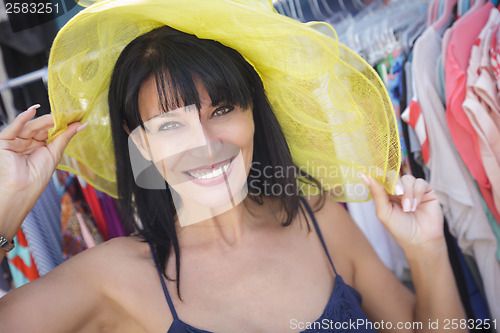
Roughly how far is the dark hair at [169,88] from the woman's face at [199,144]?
0.03 metres

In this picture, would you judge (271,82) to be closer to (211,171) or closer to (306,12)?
(211,171)

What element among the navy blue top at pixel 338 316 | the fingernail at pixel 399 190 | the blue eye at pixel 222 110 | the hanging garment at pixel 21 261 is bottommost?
the navy blue top at pixel 338 316

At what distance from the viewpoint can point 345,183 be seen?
1500 mm

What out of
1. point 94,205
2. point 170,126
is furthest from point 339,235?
point 94,205

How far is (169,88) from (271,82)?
0.36m

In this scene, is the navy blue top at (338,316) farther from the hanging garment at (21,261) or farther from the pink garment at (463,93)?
the pink garment at (463,93)

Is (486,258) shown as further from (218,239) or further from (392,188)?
(218,239)

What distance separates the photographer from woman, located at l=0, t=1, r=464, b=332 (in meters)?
1.08

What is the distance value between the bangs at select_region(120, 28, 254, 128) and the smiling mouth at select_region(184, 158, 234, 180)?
188mm

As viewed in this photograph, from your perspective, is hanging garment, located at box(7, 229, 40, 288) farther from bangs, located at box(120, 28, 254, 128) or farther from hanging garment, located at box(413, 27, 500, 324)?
hanging garment, located at box(413, 27, 500, 324)

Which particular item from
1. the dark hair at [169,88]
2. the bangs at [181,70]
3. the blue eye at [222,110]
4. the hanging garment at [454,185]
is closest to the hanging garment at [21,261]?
the dark hair at [169,88]

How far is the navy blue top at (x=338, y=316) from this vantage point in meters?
1.15

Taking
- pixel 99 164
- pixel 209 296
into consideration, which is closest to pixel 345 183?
pixel 209 296

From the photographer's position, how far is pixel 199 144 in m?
1.19
